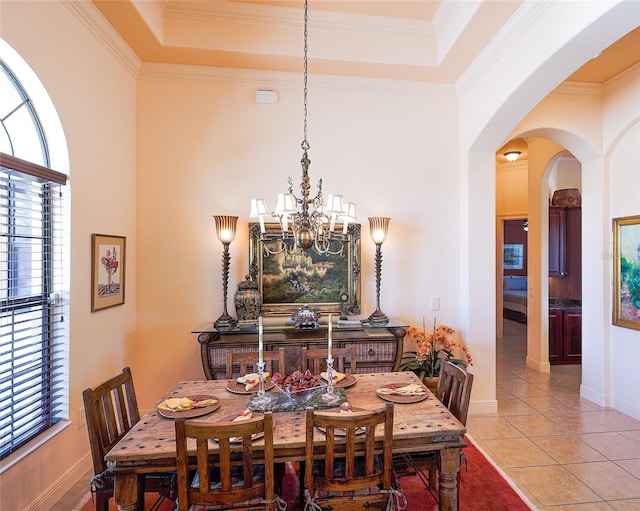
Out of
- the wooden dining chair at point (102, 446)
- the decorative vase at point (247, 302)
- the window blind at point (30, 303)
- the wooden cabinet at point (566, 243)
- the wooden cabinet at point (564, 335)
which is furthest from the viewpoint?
the wooden cabinet at point (566, 243)

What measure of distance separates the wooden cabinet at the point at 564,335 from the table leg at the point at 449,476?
447cm

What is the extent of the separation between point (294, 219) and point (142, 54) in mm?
2541

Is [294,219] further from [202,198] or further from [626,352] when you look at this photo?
[626,352]

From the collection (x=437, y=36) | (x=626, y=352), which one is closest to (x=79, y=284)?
(x=437, y=36)

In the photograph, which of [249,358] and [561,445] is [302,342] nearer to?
[249,358]

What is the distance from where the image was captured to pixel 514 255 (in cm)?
923

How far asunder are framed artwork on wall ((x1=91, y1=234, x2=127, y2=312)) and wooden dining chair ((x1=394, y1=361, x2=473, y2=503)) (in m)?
2.56

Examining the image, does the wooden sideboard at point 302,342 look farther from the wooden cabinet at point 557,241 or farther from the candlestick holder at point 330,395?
the wooden cabinet at point 557,241

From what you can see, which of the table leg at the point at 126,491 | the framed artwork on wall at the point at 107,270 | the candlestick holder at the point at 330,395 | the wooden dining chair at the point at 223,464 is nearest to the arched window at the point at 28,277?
the framed artwork on wall at the point at 107,270

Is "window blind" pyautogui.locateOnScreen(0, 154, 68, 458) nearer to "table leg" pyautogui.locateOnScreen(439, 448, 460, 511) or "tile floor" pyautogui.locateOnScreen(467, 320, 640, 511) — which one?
"table leg" pyautogui.locateOnScreen(439, 448, 460, 511)

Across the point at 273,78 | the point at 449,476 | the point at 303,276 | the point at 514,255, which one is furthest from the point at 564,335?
the point at 273,78

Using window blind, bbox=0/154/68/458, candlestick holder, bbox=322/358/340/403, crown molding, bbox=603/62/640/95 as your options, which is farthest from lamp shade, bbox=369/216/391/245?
crown molding, bbox=603/62/640/95

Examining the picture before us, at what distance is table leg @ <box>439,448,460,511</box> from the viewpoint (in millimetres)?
1938

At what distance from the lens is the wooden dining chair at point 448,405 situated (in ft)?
7.04
